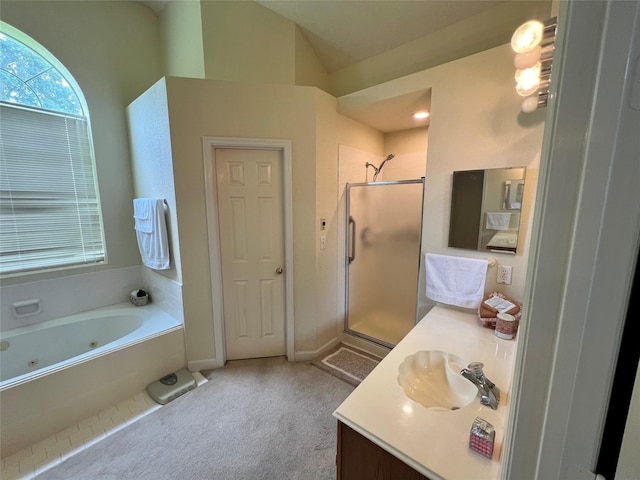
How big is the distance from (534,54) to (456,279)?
1.34 m

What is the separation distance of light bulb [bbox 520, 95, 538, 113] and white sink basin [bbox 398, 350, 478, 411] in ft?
4.88

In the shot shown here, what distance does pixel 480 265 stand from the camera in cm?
171

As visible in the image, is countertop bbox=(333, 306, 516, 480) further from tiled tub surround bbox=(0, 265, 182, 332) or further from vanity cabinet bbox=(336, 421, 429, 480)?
tiled tub surround bbox=(0, 265, 182, 332)

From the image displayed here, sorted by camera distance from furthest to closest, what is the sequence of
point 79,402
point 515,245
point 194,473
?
point 79,402 → point 515,245 → point 194,473

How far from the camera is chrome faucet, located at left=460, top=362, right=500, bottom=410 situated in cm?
98

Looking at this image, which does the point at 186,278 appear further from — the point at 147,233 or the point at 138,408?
the point at 138,408

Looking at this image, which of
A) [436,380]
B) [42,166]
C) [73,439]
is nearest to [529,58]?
[436,380]

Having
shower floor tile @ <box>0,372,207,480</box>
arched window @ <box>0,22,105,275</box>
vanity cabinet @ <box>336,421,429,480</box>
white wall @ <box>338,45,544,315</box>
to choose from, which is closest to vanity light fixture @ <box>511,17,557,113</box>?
white wall @ <box>338,45,544,315</box>

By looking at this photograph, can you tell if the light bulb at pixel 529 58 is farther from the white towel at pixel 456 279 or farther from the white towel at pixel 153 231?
the white towel at pixel 153 231

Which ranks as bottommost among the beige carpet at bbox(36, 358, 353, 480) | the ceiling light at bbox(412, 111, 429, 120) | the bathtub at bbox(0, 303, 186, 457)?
the beige carpet at bbox(36, 358, 353, 480)

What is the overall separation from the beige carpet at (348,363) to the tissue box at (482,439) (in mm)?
1439

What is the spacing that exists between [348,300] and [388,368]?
154 centimetres

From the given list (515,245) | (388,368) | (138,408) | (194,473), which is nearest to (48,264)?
(138,408)

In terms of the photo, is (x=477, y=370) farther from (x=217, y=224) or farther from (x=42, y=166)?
(x=42, y=166)
